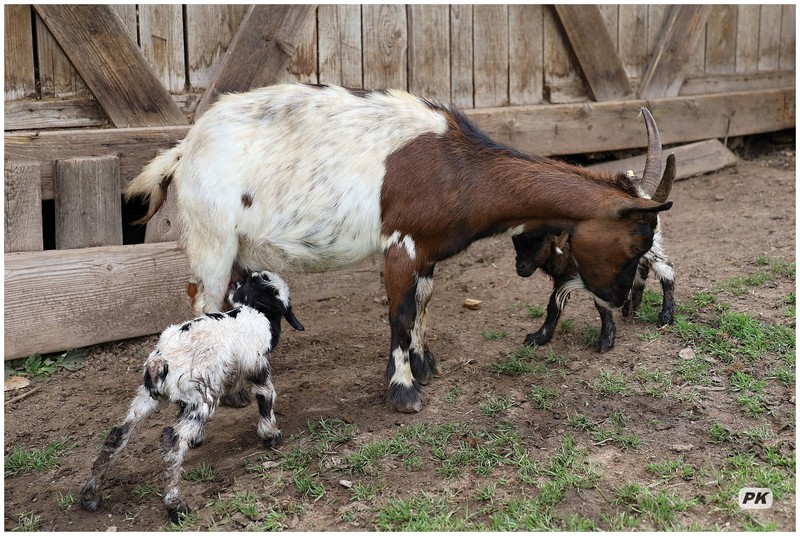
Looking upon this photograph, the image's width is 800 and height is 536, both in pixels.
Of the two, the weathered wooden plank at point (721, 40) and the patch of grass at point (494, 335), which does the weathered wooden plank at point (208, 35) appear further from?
the weathered wooden plank at point (721, 40)

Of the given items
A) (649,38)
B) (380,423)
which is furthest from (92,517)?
(649,38)

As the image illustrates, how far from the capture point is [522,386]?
16.8 feet

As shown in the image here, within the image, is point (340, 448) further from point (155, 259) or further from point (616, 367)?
point (155, 259)

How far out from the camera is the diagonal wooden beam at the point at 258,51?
242 inches

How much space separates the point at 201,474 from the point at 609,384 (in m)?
2.33

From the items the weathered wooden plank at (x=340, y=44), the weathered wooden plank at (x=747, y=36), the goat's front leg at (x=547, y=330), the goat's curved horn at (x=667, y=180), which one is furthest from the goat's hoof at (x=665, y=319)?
the weathered wooden plank at (x=747, y=36)

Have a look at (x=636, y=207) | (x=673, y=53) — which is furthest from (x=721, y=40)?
(x=636, y=207)

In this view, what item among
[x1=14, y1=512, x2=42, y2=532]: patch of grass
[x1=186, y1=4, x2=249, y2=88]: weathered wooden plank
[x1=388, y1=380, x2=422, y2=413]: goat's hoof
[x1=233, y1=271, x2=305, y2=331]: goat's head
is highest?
[x1=186, y1=4, x2=249, y2=88]: weathered wooden plank

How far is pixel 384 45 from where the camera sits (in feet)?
22.7

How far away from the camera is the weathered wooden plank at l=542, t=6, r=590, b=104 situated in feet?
25.4

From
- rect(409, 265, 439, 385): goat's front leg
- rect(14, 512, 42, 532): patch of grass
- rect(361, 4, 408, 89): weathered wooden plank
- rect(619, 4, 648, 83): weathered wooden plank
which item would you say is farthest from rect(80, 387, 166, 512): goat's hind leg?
rect(619, 4, 648, 83): weathered wooden plank

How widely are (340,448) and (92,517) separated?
1233 millimetres

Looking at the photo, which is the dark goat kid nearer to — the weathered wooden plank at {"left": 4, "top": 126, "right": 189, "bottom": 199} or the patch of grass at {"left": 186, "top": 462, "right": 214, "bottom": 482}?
the patch of grass at {"left": 186, "top": 462, "right": 214, "bottom": 482}

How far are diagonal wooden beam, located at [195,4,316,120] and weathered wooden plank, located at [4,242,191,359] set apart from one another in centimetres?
114
